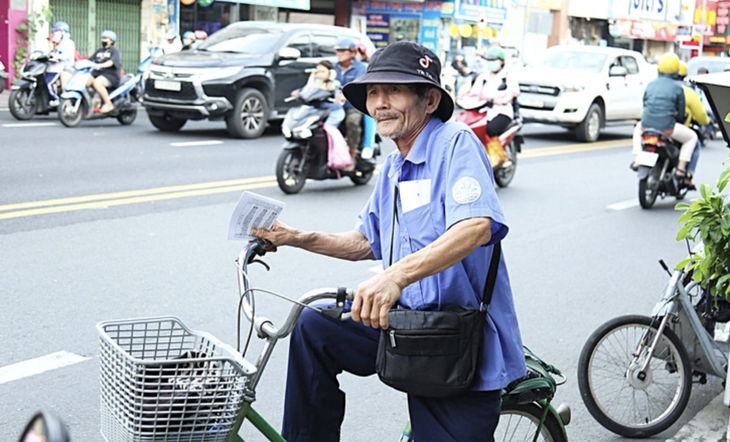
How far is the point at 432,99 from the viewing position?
2912mm

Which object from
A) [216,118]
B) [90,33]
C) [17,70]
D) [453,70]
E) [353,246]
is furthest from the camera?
[453,70]

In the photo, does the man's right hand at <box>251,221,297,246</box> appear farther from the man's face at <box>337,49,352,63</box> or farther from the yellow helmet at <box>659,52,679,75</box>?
the man's face at <box>337,49,352,63</box>

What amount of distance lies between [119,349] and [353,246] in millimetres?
1128

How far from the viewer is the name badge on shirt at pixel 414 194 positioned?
111 inches

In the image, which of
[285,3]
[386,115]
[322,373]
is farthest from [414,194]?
[285,3]

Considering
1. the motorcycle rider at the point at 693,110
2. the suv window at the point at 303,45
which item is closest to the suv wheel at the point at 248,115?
the suv window at the point at 303,45

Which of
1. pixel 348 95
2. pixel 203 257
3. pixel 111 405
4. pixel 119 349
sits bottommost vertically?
pixel 203 257

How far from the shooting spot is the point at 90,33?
2512cm

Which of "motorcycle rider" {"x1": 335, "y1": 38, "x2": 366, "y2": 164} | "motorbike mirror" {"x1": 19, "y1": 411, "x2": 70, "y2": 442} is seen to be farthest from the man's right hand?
"motorcycle rider" {"x1": 335, "y1": 38, "x2": 366, "y2": 164}

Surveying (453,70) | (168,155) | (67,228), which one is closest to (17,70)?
(168,155)

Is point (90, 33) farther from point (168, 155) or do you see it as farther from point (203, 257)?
point (203, 257)

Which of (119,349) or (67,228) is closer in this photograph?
(119,349)

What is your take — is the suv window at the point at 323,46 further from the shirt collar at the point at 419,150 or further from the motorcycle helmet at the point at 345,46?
the shirt collar at the point at 419,150

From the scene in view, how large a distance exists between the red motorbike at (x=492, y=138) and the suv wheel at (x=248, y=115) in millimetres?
4866
